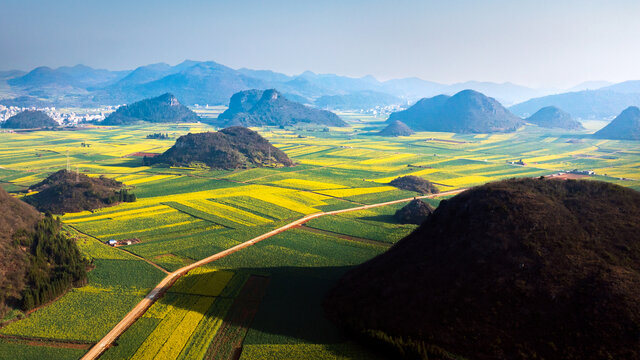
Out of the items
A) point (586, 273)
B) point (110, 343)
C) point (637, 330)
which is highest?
point (586, 273)

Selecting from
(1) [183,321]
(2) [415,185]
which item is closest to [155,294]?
(1) [183,321]

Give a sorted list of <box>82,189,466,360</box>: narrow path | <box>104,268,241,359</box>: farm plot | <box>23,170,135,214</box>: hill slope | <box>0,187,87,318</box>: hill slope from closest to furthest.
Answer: <box>104,268,241,359</box>: farm plot < <box>82,189,466,360</box>: narrow path < <box>0,187,87,318</box>: hill slope < <box>23,170,135,214</box>: hill slope

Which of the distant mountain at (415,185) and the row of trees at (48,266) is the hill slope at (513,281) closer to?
the row of trees at (48,266)

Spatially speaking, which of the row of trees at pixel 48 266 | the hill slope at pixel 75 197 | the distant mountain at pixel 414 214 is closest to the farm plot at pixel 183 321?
the row of trees at pixel 48 266

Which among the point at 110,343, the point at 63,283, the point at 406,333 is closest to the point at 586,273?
the point at 406,333

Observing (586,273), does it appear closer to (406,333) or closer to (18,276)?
(406,333)

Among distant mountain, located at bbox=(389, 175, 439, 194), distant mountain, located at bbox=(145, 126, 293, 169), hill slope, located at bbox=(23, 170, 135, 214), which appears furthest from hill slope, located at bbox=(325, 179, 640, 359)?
distant mountain, located at bbox=(145, 126, 293, 169)

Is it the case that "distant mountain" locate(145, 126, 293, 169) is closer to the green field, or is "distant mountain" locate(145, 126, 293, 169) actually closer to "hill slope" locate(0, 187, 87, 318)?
the green field
